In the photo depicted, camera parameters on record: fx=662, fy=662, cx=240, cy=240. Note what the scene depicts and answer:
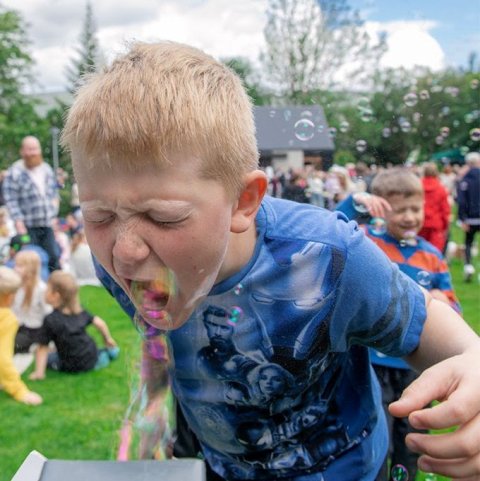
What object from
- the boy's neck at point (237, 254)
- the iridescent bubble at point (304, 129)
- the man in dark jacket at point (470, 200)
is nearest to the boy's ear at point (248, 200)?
the boy's neck at point (237, 254)

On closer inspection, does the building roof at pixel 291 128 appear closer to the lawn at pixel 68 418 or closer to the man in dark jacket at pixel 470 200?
the lawn at pixel 68 418

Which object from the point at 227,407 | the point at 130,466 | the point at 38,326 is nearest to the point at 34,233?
the point at 38,326

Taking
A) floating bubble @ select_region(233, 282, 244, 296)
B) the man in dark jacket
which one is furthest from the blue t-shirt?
the man in dark jacket

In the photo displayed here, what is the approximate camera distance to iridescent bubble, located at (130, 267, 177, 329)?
1.01 meters

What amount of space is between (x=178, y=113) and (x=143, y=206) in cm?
17

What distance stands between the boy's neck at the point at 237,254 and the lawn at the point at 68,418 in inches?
66.4

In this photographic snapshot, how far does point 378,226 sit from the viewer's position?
2961 millimetres

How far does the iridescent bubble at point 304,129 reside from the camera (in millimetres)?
2049

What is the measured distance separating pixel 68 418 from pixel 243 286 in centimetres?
324

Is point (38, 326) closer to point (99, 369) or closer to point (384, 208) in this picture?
point (99, 369)

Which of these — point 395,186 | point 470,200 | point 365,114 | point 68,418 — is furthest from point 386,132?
point 470,200

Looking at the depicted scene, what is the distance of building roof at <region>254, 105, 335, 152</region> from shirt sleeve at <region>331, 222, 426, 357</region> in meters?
0.40

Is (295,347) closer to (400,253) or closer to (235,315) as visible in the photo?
(235,315)

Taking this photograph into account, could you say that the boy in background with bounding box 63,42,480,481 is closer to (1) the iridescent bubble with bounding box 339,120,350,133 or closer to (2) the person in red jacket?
(1) the iridescent bubble with bounding box 339,120,350,133
